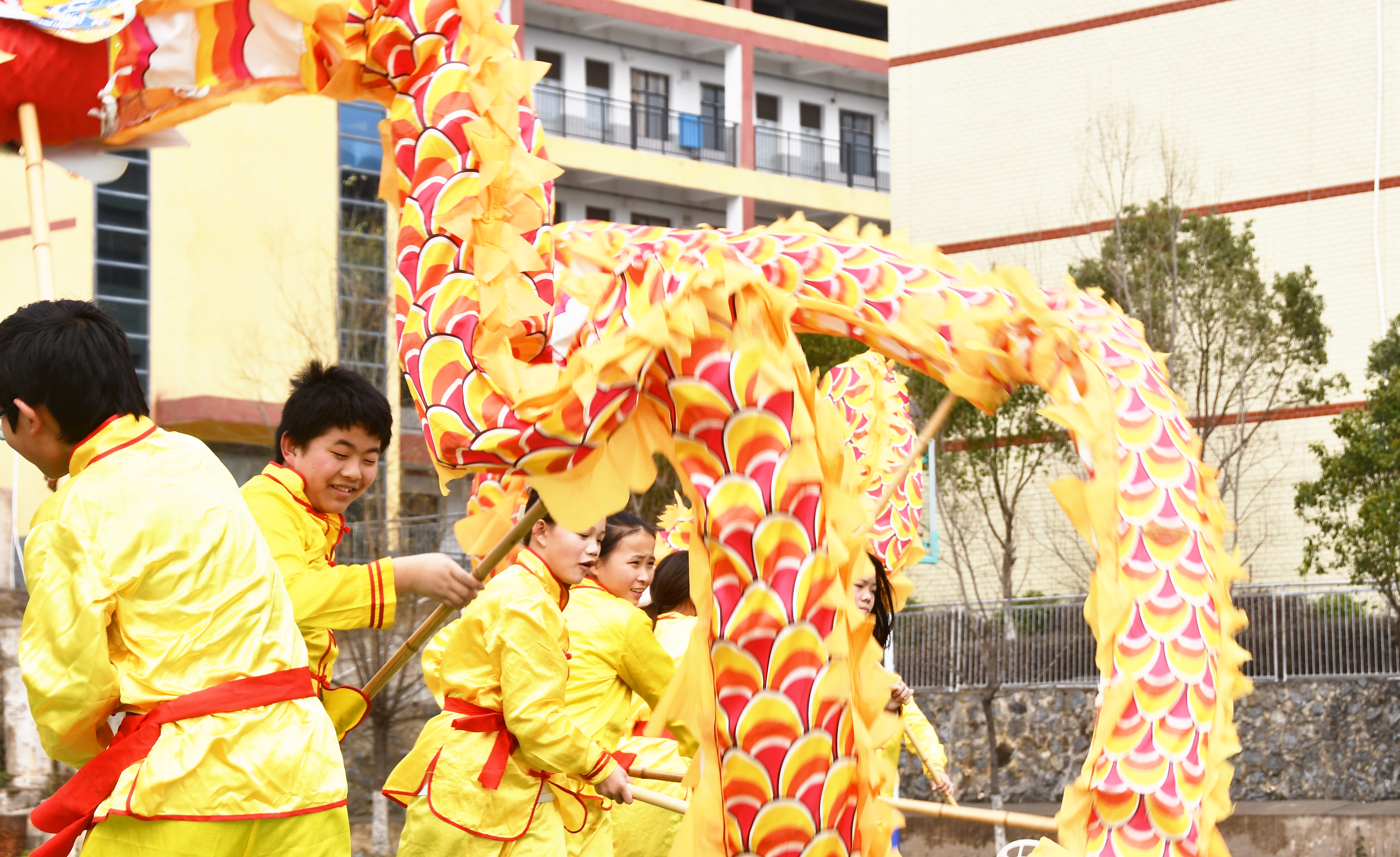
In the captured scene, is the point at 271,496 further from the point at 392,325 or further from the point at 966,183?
the point at 966,183

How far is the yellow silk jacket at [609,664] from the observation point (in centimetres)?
498

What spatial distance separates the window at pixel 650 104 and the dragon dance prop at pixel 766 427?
2169 centimetres

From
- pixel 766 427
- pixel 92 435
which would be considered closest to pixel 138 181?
pixel 92 435

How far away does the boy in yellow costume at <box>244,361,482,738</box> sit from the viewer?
3.46 m

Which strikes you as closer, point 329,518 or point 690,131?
point 329,518

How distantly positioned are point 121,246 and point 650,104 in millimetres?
9280

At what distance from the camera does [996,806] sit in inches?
553

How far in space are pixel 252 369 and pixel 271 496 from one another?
14053 millimetres

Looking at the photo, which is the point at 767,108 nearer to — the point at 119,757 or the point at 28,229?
the point at 28,229

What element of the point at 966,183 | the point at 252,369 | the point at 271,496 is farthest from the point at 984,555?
the point at 271,496

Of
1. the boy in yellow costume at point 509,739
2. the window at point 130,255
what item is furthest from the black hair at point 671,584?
the window at point 130,255

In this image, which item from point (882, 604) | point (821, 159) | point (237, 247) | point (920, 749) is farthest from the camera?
point (821, 159)

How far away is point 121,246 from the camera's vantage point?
17406 millimetres

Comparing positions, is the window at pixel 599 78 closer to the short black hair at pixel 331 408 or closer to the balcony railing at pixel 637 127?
the balcony railing at pixel 637 127
